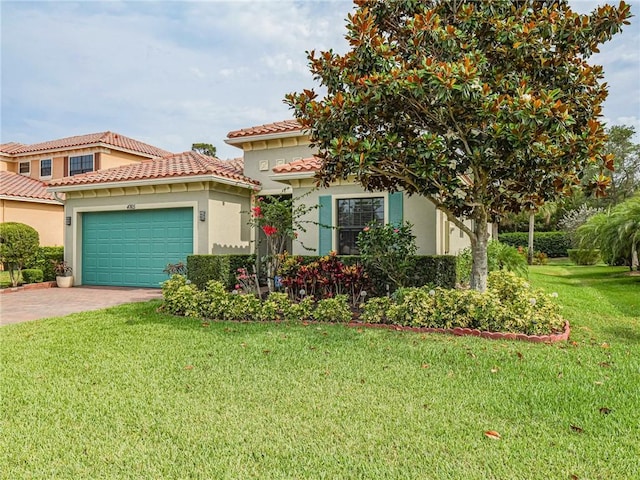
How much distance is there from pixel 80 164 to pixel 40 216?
447cm

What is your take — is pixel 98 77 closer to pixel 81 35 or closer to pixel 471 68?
pixel 81 35

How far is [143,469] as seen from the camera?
2971mm

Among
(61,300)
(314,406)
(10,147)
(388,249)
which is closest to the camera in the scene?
(314,406)

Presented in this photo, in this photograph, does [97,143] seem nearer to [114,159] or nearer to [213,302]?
[114,159]

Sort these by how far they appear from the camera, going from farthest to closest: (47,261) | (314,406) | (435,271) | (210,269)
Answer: (47,261) < (210,269) < (435,271) < (314,406)

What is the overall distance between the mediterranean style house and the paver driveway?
1.09m

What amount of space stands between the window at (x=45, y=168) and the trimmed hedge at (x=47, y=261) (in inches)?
513

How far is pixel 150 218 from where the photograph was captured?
1366cm

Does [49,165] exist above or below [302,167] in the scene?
above

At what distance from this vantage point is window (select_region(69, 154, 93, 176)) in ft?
78.8

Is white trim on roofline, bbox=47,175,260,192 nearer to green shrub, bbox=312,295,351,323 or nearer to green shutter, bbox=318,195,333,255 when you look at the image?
green shutter, bbox=318,195,333,255

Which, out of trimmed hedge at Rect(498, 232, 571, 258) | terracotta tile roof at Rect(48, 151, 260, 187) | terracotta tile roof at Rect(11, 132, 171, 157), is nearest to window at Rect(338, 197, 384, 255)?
terracotta tile roof at Rect(48, 151, 260, 187)

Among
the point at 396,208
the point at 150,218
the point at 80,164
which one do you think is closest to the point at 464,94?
the point at 396,208

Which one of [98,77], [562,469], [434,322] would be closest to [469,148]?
[434,322]
